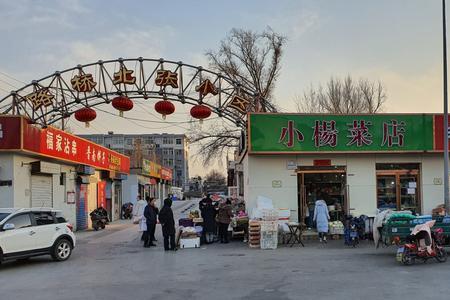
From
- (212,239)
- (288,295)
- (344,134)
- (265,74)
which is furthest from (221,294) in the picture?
(265,74)

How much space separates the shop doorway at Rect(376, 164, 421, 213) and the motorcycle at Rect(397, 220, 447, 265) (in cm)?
701

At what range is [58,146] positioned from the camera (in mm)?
→ 23703

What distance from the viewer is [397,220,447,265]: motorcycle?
1224 cm

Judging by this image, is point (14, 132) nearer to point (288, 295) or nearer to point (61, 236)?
point (61, 236)

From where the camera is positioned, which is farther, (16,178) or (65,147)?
(65,147)

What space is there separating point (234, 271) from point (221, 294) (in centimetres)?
273

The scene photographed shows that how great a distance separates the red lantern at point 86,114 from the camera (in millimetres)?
19328

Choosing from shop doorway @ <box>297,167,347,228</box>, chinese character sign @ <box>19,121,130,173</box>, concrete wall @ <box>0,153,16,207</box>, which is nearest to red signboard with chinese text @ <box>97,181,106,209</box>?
chinese character sign @ <box>19,121,130,173</box>

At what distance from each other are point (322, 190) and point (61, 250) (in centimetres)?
933

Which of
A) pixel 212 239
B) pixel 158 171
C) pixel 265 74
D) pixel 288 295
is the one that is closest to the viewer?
pixel 288 295

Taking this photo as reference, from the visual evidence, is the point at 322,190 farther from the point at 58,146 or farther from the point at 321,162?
the point at 58,146

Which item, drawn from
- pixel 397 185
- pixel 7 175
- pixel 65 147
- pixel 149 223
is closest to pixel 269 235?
pixel 149 223

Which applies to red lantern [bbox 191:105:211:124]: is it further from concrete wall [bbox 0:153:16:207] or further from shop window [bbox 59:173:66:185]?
shop window [bbox 59:173:66:185]

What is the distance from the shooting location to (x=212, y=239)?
18.9 m
